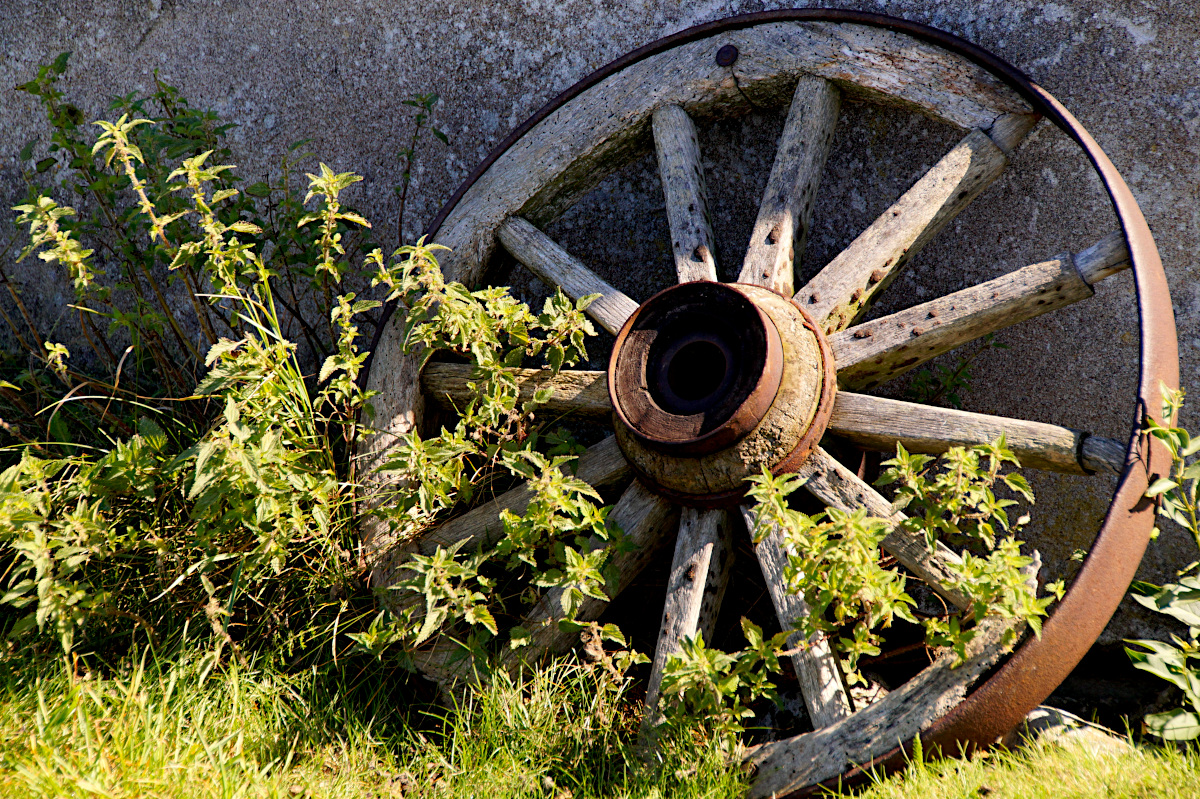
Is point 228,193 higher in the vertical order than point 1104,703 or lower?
higher

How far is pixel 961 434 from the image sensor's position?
1.71 meters

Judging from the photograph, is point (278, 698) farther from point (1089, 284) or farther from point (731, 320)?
point (1089, 284)

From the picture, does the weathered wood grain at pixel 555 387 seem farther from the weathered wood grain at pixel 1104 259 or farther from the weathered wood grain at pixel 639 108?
the weathered wood grain at pixel 1104 259

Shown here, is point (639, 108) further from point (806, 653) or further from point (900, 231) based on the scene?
point (806, 653)

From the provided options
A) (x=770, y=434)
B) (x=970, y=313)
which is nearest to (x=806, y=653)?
(x=770, y=434)

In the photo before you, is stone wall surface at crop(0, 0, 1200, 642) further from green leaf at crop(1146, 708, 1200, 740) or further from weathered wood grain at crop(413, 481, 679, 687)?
weathered wood grain at crop(413, 481, 679, 687)

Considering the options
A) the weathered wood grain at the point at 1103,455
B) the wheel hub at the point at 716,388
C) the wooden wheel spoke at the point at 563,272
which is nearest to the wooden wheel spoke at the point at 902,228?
the wheel hub at the point at 716,388

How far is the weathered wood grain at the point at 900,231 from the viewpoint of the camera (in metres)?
1.90

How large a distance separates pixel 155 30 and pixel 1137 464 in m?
3.37

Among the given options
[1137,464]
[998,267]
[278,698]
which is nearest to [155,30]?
[278,698]

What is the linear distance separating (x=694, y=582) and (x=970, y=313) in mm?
832

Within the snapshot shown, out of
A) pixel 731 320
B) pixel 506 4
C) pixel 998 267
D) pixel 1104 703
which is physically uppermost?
pixel 506 4

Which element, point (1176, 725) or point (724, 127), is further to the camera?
point (724, 127)

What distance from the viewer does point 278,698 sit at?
6.40 feet
